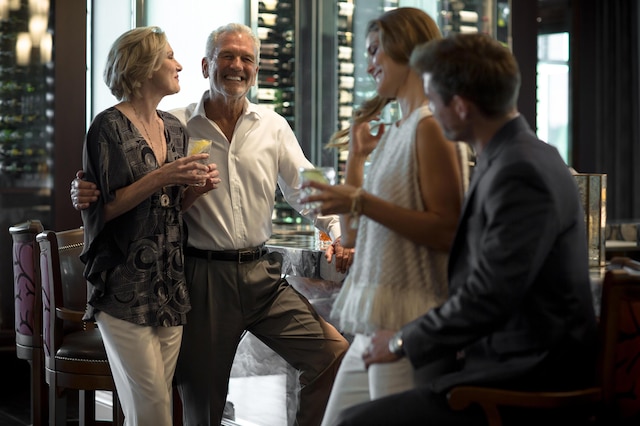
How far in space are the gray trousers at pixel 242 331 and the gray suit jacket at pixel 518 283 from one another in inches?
50.7

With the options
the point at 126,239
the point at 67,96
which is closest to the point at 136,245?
the point at 126,239

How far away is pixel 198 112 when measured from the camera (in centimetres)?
293

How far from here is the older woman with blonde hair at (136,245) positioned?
262cm

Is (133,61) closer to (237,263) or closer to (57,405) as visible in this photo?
(237,263)

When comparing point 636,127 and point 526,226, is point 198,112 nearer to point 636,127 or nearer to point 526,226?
point 526,226

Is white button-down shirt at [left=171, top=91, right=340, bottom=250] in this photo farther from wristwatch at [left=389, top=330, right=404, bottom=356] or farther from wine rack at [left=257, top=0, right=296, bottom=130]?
wine rack at [left=257, top=0, right=296, bottom=130]

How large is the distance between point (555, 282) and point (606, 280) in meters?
0.32

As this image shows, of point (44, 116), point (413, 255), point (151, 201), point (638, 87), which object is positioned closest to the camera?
point (413, 255)

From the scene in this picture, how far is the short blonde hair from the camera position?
270cm

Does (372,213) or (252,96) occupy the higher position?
(252,96)

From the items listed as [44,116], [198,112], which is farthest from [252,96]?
[198,112]

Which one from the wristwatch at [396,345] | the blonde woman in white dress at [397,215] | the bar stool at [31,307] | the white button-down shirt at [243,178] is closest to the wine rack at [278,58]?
the bar stool at [31,307]

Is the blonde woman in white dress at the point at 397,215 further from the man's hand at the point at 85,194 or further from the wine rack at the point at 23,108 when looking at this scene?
the wine rack at the point at 23,108

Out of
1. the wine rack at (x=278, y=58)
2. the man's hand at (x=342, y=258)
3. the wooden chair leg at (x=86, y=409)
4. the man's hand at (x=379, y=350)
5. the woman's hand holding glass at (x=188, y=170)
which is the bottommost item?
the wooden chair leg at (x=86, y=409)
